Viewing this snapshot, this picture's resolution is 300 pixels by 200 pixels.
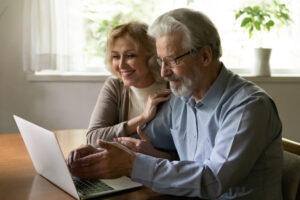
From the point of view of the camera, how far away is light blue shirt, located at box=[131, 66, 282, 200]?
112 centimetres

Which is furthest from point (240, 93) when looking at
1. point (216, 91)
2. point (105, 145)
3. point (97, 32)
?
point (97, 32)

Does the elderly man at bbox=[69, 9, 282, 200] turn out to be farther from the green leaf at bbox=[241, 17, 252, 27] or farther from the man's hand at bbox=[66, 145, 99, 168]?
the green leaf at bbox=[241, 17, 252, 27]

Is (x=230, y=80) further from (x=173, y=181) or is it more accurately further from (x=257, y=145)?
(x=173, y=181)

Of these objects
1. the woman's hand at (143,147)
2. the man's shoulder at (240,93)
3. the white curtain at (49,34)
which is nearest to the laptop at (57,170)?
the woman's hand at (143,147)

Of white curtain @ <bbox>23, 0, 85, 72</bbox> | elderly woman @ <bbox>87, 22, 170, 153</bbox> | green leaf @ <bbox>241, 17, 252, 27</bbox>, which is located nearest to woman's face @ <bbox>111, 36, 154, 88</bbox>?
elderly woman @ <bbox>87, 22, 170, 153</bbox>

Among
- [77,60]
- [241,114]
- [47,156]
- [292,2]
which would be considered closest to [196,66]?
[241,114]

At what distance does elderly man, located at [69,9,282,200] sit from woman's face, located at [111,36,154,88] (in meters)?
0.50

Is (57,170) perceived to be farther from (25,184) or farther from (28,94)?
(28,94)

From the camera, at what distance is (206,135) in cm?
135

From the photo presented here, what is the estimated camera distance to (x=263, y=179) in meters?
1.22

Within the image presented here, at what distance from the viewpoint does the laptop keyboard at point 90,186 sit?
3.90 ft

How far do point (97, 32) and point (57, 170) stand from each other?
2.16m

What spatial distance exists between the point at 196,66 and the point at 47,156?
546 millimetres

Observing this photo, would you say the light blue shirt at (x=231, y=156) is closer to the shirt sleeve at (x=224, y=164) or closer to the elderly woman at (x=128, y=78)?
the shirt sleeve at (x=224, y=164)
